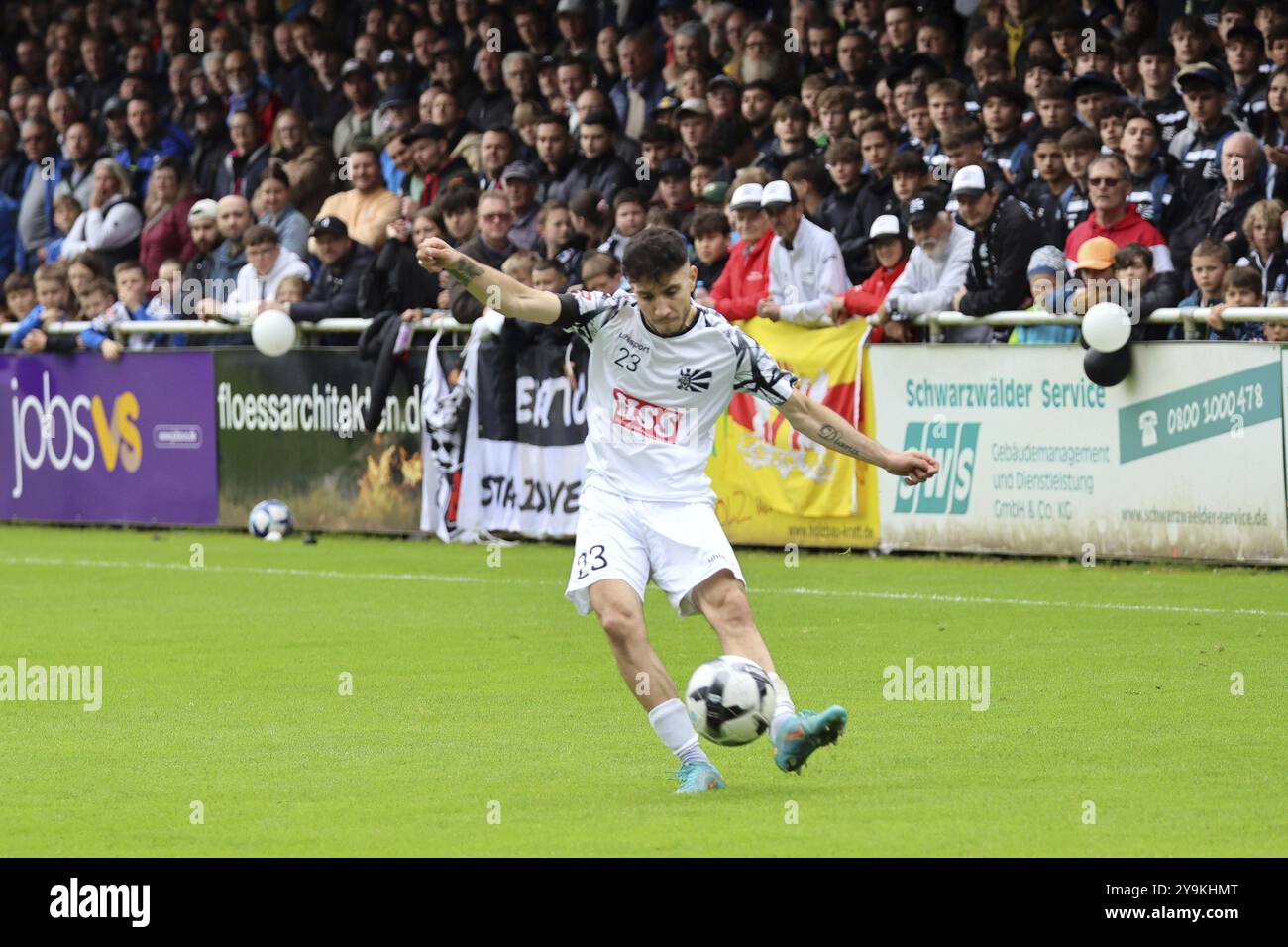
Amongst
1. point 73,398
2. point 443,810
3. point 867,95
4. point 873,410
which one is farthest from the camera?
point 73,398

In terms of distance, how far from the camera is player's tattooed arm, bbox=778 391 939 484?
28.5 ft

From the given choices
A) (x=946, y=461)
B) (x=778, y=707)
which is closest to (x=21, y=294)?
(x=946, y=461)

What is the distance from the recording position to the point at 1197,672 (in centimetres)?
1116

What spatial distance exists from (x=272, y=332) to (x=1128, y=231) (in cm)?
733

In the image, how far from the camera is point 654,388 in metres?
8.86

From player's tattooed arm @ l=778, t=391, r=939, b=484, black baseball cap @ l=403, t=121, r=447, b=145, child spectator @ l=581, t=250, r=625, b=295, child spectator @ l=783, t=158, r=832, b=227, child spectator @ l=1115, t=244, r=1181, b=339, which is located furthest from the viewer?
black baseball cap @ l=403, t=121, r=447, b=145

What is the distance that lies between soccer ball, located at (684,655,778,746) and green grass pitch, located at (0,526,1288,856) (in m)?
0.26

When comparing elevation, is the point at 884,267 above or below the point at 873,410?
above

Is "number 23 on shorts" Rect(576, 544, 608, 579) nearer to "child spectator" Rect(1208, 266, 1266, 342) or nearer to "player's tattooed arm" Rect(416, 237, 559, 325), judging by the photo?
"player's tattooed arm" Rect(416, 237, 559, 325)

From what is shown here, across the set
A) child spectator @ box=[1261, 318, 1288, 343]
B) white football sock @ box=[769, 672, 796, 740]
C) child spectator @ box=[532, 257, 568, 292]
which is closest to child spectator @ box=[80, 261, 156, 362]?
child spectator @ box=[532, 257, 568, 292]

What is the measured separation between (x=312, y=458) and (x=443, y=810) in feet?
40.5

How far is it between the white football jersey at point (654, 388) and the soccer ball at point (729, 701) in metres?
0.87
